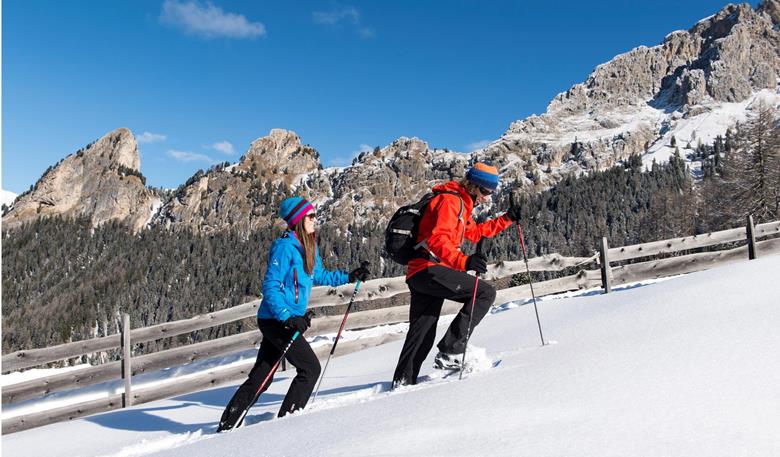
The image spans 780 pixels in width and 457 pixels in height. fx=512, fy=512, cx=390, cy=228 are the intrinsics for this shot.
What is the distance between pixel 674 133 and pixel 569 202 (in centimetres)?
8850

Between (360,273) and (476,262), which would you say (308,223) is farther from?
(476,262)

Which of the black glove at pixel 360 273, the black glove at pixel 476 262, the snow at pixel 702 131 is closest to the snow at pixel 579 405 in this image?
the black glove at pixel 476 262

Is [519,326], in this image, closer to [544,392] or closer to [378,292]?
[378,292]

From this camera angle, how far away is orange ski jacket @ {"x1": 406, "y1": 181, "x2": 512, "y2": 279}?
3924 mm

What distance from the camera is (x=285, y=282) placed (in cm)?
408

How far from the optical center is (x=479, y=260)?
3979 millimetres

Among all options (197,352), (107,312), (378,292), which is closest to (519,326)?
(378,292)

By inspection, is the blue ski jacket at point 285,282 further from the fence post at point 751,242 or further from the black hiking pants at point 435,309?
the fence post at point 751,242

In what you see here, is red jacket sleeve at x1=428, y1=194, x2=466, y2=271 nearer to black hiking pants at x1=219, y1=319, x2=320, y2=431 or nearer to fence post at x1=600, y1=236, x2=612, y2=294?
black hiking pants at x1=219, y1=319, x2=320, y2=431

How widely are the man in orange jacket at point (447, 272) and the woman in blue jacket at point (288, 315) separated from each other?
2.66 feet

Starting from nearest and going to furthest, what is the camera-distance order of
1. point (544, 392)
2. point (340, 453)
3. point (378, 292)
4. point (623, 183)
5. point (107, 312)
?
point (340, 453)
point (544, 392)
point (378, 292)
point (107, 312)
point (623, 183)

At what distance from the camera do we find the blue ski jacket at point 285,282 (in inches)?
156

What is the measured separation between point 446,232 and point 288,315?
1375mm

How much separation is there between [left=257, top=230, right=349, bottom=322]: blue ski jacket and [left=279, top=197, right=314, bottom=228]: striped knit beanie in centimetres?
10
